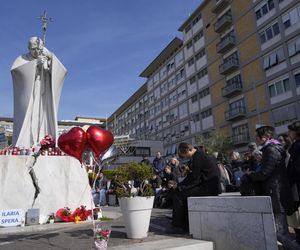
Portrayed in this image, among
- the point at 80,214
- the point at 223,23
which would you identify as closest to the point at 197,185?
the point at 80,214

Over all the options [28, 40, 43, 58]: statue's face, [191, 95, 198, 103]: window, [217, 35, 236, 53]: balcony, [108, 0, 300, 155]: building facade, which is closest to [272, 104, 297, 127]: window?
[108, 0, 300, 155]: building facade

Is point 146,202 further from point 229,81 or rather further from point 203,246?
point 229,81

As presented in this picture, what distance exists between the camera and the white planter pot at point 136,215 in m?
5.25

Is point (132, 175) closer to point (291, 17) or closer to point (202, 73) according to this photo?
point (291, 17)

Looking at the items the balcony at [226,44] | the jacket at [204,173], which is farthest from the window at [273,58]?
the jacket at [204,173]

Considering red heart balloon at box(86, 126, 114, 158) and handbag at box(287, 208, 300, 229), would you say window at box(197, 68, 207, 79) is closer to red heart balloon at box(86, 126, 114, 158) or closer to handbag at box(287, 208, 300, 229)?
red heart balloon at box(86, 126, 114, 158)

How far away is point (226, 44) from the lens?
38438mm

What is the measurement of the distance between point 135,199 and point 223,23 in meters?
37.8

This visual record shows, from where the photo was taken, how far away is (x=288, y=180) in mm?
4555

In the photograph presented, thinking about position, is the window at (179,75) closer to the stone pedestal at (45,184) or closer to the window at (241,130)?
the window at (241,130)

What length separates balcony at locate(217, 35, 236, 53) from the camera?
37875mm

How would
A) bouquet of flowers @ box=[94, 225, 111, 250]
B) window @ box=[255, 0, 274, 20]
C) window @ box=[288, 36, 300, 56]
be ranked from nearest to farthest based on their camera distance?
bouquet of flowers @ box=[94, 225, 111, 250], window @ box=[288, 36, 300, 56], window @ box=[255, 0, 274, 20]

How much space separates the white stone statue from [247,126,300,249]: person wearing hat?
7.94 metres

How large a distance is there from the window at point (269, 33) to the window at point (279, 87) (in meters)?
4.95
